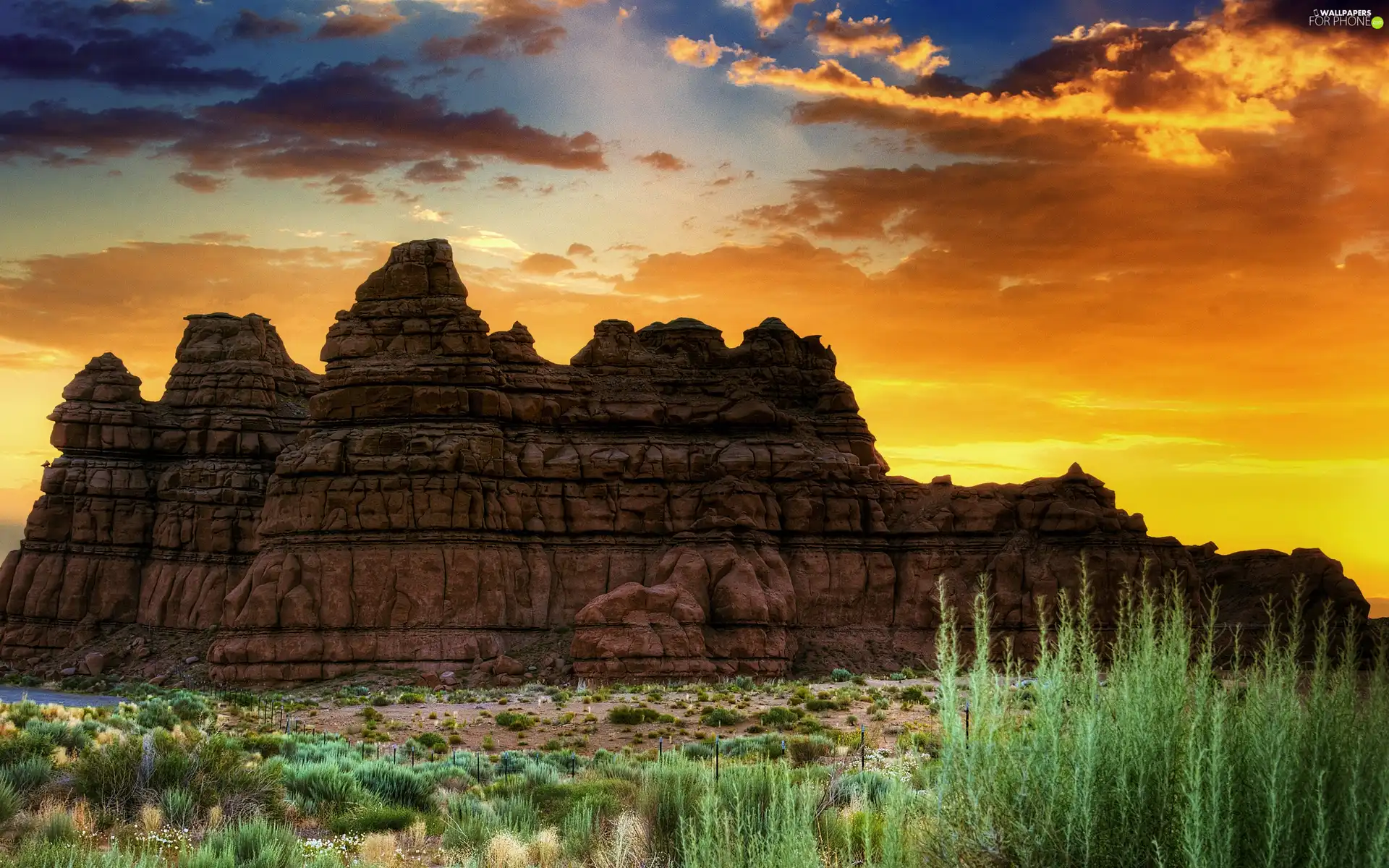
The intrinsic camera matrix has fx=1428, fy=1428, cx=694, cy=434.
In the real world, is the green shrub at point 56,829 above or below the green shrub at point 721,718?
above

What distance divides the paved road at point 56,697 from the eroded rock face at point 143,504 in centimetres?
855

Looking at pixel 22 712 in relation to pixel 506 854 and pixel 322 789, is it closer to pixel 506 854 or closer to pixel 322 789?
pixel 322 789

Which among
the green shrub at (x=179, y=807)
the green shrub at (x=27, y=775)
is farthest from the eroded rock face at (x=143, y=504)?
the green shrub at (x=179, y=807)

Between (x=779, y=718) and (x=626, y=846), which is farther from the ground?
(x=626, y=846)

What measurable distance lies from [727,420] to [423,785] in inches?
2065

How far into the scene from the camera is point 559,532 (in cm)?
7325

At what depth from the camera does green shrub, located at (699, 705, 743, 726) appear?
43.3 meters

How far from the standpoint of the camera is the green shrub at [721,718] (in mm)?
43312

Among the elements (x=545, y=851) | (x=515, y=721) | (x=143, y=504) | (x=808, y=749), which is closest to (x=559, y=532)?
(x=143, y=504)

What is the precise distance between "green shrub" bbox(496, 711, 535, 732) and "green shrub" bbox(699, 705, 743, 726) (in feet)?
17.6

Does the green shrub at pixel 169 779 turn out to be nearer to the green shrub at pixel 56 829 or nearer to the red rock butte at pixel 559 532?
the green shrub at pixel 56 829

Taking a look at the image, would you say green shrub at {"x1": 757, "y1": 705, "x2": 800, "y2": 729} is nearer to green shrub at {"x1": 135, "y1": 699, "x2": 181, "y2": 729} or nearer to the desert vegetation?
the desert vegetation

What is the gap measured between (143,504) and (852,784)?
69.7 metres

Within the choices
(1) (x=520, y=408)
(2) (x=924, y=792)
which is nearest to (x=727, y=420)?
(1) (x=520, y=408)
